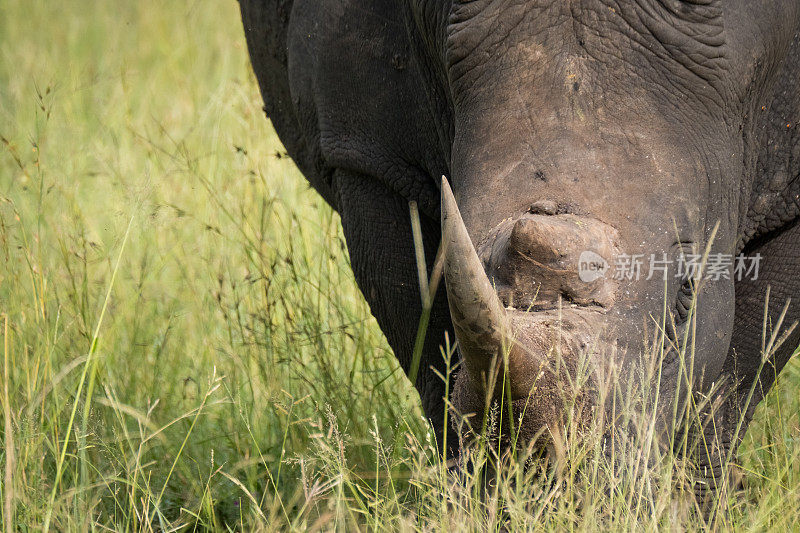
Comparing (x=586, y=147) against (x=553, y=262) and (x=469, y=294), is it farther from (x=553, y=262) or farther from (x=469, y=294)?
(x=469, y=294)

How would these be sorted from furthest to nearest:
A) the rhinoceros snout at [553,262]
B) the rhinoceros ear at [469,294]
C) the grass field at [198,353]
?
1. the grass field at [198,353]
2. the rhinoceros snout at [553,262]
3. the rhinoceros ear at [469,294]

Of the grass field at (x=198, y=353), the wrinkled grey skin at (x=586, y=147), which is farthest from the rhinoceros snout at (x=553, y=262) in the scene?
the grass field at (x=198, y=353)

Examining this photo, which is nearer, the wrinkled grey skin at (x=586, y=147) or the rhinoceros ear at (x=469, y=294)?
the rhinoceros ear at (x=469, y=294)

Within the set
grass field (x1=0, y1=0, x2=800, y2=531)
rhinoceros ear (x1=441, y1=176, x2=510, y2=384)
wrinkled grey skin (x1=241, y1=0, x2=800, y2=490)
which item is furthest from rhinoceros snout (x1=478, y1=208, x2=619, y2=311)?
grass field (x1=0, y1=0, x2=800, y2=531)

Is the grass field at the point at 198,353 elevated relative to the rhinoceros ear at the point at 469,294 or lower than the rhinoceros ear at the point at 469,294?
lower

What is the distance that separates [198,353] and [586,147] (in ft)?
8.65

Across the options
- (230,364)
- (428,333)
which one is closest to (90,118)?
(230,364)

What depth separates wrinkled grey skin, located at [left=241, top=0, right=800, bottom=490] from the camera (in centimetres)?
205

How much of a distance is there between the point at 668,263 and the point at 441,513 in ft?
2.15

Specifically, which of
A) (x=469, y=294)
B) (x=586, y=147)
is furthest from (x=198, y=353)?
(x=469, y=294)

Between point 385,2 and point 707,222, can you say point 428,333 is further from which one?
point 707,222

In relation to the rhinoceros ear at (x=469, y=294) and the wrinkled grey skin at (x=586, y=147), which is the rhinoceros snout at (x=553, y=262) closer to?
the wrinkled grey skin at (x=586, y=147)

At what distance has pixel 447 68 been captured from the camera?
98.9 inches

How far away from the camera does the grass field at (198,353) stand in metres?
2.41
